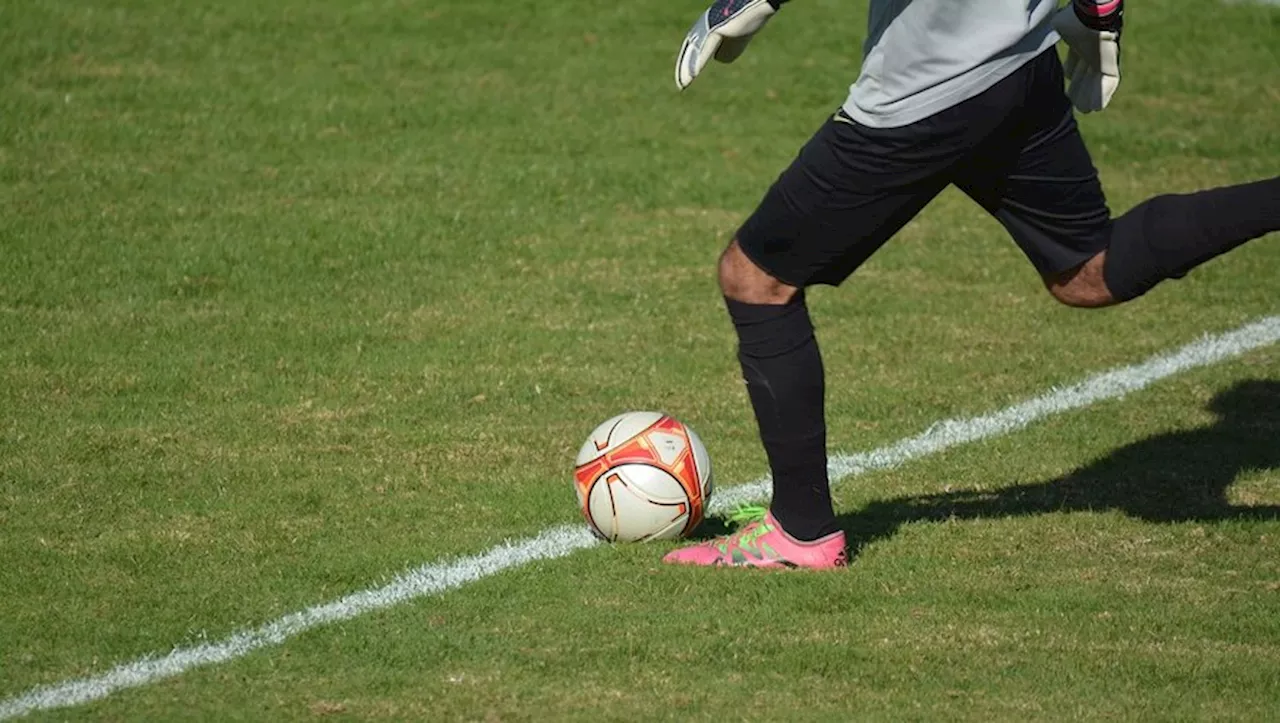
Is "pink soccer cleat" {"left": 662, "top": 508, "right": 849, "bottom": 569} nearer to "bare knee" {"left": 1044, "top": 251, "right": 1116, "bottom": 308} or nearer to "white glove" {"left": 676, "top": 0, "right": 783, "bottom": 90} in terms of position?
"bare knee" {"left": 1044, "top": 251, "right": 1116, "bottom": 308}

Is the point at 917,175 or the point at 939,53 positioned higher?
the point at 939,53

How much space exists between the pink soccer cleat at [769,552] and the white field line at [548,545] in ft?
1.42

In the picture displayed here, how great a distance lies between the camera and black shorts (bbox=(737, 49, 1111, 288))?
5348 millimetres

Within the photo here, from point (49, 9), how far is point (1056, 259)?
8.94 m

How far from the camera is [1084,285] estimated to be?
5852 millimetres

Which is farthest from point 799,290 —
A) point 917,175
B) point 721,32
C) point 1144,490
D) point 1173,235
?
point 1144,490

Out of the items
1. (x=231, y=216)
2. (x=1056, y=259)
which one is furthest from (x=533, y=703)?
(x=231, y=216)

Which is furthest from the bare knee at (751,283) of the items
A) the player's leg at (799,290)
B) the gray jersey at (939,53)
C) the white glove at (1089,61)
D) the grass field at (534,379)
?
the white glove at (1089,61)

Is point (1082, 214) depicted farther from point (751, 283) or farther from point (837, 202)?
point (751, 283)

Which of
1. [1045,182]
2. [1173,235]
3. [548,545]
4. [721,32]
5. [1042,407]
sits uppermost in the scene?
[721,32]

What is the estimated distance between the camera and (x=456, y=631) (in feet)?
17.2

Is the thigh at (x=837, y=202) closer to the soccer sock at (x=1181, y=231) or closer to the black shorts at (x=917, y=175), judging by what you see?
the black shorts at (x=917, y=175)

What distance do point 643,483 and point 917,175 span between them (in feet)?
4.13

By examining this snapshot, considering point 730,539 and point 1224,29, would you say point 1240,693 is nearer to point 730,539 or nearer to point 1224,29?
point 730,539
